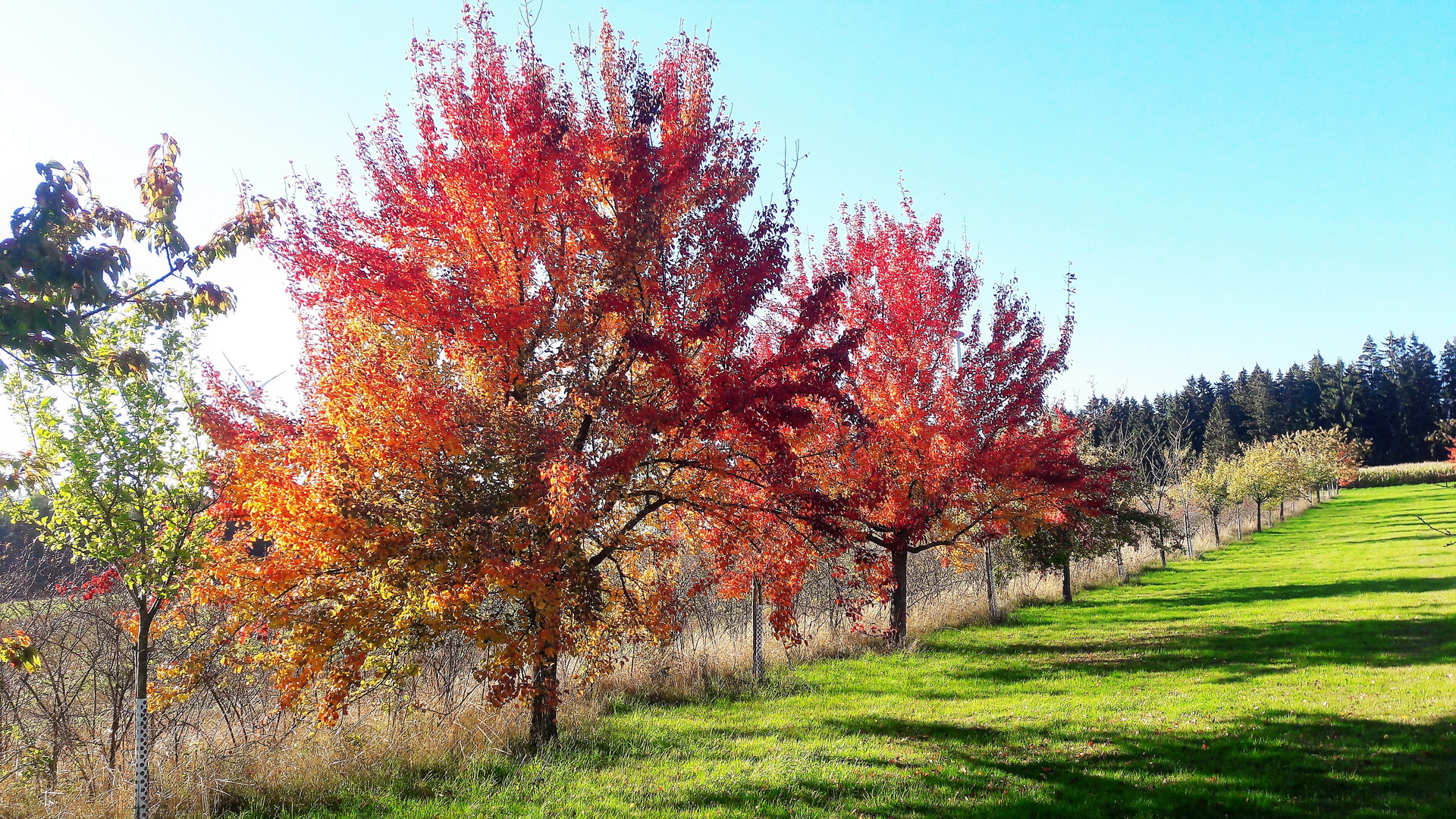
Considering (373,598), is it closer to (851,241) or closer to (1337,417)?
(851,241)

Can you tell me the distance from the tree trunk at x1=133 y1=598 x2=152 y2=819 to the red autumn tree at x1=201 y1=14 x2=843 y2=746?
0.58m

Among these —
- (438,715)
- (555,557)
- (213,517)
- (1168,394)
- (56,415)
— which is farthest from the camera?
(1168,394)

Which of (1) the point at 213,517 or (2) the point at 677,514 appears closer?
(1) the point at 213,517

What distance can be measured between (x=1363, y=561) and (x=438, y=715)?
31.0 meters

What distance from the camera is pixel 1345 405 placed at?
90688mm

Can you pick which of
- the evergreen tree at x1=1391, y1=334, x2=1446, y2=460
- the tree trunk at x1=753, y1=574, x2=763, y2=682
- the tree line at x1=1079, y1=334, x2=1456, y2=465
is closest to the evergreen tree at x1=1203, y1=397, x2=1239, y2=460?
the tree line at x1=1079, y1=334, x2=1456, y2=465

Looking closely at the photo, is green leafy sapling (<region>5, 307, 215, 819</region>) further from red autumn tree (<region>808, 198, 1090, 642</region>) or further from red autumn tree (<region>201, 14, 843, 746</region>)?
red autumn tree (<region>808, 198, 1090, 642</region>)

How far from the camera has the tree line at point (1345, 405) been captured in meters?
87.9

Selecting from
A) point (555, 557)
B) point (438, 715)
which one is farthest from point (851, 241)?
point (438, 715)

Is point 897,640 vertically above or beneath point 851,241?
beneath

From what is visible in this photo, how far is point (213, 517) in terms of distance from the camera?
6.36m

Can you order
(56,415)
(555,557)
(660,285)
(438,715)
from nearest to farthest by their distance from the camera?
1. (56,415)
2. (555,557)
3. (660,285)
4. (438,715)

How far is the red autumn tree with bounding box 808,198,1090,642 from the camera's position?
12734 millimetres

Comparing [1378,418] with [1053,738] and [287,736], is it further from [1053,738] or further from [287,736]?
[287,736]
